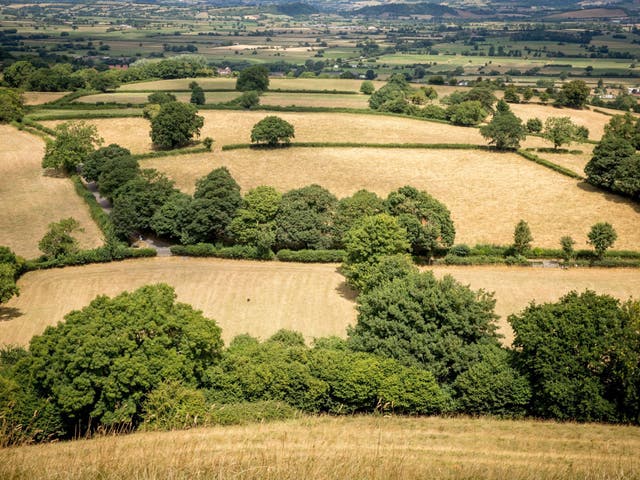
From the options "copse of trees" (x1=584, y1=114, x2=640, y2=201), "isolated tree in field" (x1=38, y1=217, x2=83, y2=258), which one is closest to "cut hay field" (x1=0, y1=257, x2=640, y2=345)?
"isolated tree in field" (x1=38, y1=217, x2=83, y2=258)

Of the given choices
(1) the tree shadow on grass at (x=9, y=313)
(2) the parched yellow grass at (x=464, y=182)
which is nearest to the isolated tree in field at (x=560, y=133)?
(2) the parched yellow grass at (x=464, y=182)

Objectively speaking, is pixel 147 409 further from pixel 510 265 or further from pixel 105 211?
pixel 105 211

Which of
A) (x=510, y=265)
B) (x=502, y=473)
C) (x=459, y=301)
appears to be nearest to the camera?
(x=502, y=473)

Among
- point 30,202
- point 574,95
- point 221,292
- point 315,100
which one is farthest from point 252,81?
point 221,292

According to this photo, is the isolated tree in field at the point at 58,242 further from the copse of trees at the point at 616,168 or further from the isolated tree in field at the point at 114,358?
the copse of trees at the point at 616,168

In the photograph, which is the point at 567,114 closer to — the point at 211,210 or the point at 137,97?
the point at 211,210

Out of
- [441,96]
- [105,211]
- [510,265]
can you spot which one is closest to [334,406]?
[510,265]
